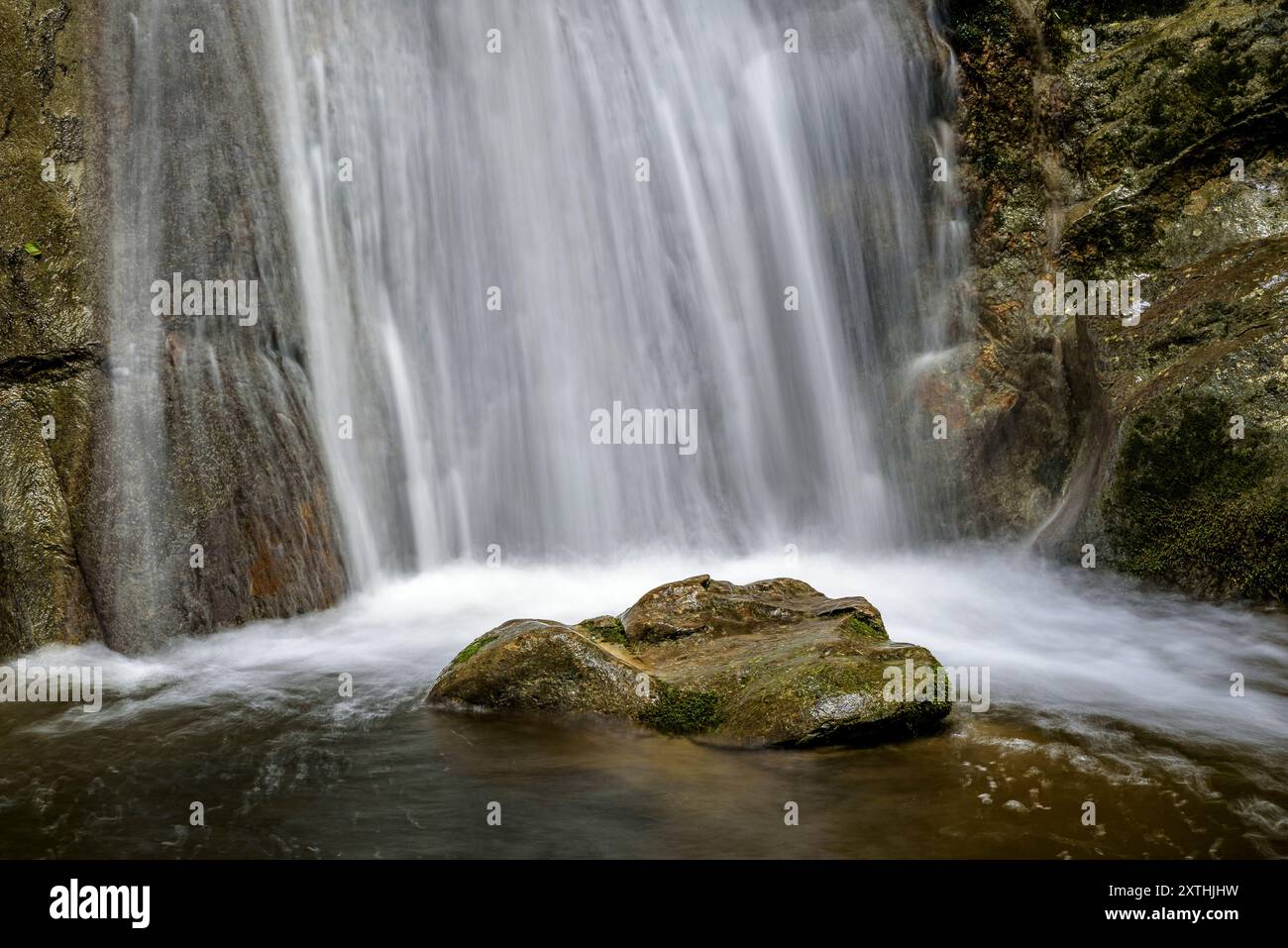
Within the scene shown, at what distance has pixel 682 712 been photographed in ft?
17.5

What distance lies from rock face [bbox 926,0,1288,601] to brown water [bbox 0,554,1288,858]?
1.14 metres

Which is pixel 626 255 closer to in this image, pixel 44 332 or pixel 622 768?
pixel 44 332

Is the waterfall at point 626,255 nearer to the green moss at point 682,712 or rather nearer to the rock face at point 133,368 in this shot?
the rock face at point 133,368

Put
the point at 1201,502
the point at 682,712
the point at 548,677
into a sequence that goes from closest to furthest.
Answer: the point at 682,712 < the point at 548,677 < the point at 1201,502

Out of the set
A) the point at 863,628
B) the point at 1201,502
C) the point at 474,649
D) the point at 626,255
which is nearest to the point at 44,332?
the point at 474,649

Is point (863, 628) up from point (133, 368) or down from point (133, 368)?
down

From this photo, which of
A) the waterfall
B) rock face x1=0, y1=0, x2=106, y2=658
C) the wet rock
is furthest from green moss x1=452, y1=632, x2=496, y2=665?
the waterfall

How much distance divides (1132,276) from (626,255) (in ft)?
16.2

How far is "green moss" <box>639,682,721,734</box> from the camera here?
529 cm

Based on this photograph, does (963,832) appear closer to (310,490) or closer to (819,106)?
(310,490)

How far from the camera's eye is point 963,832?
409 centimetres

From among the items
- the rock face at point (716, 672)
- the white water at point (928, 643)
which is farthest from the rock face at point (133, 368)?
the rock face at point (716, 672)
